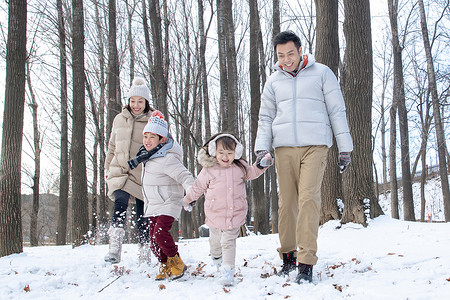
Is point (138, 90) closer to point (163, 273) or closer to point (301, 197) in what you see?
point (163, 273)

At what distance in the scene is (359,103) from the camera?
6129mm

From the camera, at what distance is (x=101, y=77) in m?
15.1

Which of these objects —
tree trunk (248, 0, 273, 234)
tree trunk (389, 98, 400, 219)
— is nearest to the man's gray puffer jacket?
tree trunk (248, 0, 273, 234)

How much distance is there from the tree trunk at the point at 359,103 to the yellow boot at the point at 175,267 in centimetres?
314

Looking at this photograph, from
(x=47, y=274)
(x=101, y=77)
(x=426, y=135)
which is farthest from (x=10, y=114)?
(x=426, y=135)

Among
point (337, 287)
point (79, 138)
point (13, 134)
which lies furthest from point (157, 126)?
point (79, 138)

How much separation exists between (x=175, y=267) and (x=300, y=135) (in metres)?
1.74

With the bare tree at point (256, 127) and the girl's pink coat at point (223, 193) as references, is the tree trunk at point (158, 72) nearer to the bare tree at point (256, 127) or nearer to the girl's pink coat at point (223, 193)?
the bare tree at point (256, 127)

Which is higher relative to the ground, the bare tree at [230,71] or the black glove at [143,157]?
the bare tree at [230,71]

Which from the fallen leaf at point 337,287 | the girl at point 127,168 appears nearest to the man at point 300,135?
the fallen leaf at point 337,287

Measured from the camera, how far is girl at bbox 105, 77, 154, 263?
13.8ft

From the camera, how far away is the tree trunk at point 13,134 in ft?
18.1

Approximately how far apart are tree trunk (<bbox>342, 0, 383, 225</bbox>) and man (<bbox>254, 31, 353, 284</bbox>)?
258 centimetres

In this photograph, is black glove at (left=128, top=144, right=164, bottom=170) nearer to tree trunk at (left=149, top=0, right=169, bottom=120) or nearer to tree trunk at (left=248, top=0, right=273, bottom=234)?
tree trunk at (left=149, top=0, right=169, bottom=120)
